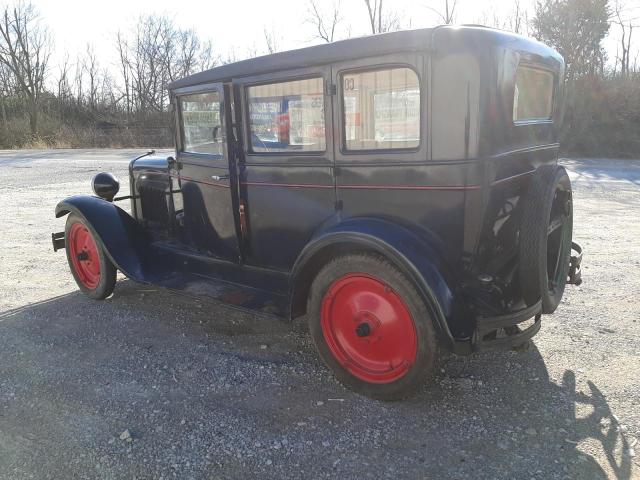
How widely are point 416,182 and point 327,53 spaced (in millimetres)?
938

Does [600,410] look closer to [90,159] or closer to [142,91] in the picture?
[90,159]

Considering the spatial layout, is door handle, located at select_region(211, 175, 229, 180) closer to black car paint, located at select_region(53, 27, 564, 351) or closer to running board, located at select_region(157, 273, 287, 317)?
black car paint, located at select_region(53, 27, 564, 351)

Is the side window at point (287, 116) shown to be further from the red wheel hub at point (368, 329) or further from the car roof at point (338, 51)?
the red wheel hub at point (368, 329)

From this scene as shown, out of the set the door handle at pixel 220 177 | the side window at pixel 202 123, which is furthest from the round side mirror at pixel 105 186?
the door handle at pixel 220 177

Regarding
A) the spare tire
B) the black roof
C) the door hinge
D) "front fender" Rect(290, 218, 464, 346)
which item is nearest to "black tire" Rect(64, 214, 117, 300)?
the door hinge

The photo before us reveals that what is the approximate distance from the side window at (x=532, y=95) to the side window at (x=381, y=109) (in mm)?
619

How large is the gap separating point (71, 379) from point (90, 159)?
1679cm

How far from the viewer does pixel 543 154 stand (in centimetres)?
331

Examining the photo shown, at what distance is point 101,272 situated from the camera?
445cm

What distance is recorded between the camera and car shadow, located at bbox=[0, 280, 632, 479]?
94.5 inches

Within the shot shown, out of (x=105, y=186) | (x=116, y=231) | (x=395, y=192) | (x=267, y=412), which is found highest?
(x=395, y=192)

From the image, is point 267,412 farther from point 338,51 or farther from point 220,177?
point 338,51

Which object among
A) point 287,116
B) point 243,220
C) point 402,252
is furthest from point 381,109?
point 243,220

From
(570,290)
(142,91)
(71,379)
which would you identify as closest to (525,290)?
(570,290)
